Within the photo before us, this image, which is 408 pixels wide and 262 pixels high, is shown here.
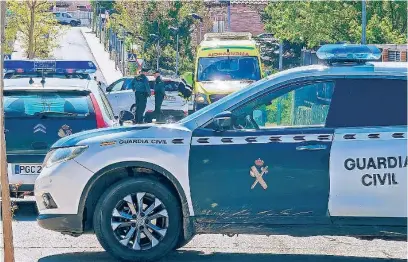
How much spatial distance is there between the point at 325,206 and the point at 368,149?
1.80ft

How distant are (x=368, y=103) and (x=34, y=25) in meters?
36.0

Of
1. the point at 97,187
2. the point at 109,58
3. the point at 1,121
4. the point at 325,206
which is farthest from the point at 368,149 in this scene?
the point at 109,58

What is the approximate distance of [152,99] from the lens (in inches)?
1115

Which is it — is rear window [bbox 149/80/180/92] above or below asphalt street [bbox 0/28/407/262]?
below

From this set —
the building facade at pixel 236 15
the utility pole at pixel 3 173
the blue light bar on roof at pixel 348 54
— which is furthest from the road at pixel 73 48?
the utility pole at pixel 3 173

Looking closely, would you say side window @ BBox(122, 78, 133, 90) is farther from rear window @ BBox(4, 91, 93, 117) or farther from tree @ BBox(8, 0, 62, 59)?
rear window @ BBox(4, 91, 93, 117)

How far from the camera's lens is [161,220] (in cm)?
823

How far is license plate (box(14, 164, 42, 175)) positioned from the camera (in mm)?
Answer: 11195

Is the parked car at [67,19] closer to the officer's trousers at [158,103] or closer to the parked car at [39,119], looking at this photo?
the officer's trousers at [158,103]

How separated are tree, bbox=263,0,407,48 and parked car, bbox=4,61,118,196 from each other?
24418 millimetres

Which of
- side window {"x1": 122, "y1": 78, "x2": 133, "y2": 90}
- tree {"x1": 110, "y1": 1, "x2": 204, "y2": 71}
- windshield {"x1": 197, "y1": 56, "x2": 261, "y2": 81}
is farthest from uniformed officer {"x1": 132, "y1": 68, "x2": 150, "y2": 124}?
tree {"x1": 110, "y1": 1, "x2": 204, "y2": 71}

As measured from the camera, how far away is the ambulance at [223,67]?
25906 mm

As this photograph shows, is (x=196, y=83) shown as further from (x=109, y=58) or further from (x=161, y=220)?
(x=109, y=58)

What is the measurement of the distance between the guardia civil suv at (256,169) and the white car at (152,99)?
733 inches
